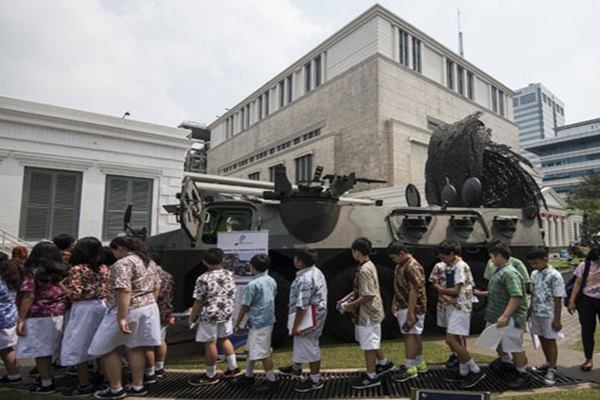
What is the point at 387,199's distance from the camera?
26.6 m

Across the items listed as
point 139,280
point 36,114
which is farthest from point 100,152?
point 139,280

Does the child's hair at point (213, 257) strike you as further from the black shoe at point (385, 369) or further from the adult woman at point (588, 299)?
the adult woman at point (588, 299)

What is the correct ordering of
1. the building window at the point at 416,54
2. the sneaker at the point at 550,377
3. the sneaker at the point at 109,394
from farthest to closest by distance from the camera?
the building window at the point at 416,54 → the sneaker at the point at 550,377 → the sneaker at the point at 109,394

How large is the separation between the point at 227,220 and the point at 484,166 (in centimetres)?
779

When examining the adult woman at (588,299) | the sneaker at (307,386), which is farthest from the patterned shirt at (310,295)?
the adult woman at (588,299)

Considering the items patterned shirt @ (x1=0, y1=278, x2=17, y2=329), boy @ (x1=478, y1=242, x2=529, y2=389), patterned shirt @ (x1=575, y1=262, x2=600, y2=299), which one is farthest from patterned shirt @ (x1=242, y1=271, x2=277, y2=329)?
patterned shirt @ (x1=575, y1=262, x2=600, y2=299)

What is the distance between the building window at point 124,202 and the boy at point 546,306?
11.5m

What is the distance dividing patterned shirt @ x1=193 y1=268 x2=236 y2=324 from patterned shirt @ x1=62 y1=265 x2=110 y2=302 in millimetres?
904

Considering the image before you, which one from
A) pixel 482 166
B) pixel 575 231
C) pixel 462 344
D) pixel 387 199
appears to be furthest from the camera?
pixel 575 231

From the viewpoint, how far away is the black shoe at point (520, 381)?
4371mm

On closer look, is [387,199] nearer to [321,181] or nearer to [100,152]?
[100,152]

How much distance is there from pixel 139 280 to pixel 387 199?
2341 cm

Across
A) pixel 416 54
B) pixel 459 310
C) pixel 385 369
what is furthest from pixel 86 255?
pixel 416 54

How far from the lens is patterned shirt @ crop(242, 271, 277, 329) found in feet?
14.5
